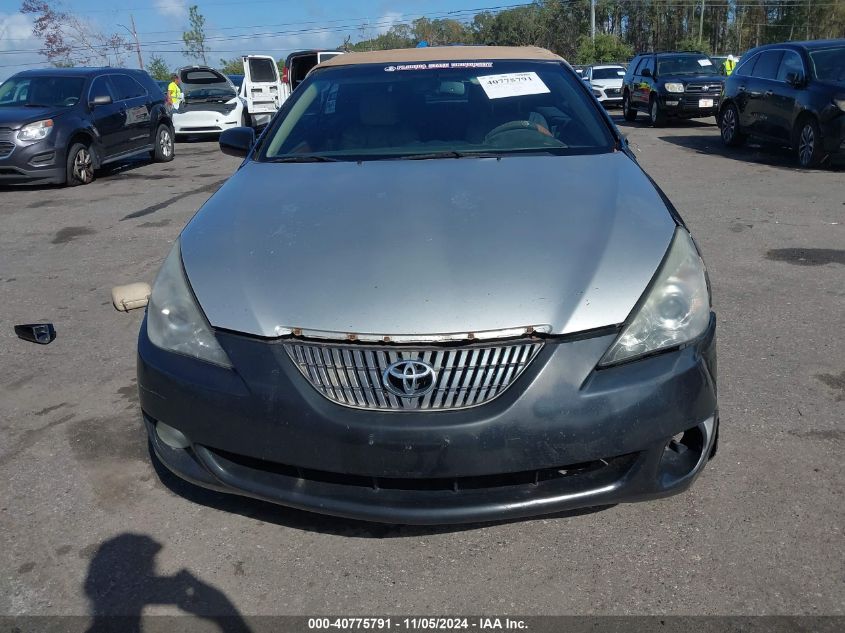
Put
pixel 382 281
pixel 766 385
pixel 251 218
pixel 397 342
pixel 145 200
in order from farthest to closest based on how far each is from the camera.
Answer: pixel 145 200, pixel 766 385, pixel 251 218, pixel 382 281, pixel 397 342

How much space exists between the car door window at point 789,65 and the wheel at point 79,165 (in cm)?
1030

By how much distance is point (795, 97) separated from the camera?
10.9 metres

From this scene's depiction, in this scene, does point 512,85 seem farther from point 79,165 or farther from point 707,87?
point 707,87

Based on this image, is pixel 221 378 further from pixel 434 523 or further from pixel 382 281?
pixel 434 523

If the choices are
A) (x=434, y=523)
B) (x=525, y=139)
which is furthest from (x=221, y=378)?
(x=525, y=139)

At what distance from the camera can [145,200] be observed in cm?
1019

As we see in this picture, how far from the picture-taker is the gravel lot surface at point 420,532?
2.40m

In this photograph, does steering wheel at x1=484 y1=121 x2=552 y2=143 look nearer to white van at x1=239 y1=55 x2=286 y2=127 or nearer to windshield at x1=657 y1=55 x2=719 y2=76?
windshield at x1=657 y1=55 x2=719 y2=76

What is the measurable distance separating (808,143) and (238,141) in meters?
9.02

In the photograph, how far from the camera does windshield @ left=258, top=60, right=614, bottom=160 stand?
3.76 m

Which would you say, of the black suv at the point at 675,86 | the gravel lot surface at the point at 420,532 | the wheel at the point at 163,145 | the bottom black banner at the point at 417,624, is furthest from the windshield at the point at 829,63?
the wheel at the point at 163,145

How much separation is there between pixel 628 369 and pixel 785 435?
1.36 metres

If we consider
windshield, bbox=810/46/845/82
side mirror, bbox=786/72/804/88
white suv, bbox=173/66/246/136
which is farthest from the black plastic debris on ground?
white suv, bbox=173/66/246/136

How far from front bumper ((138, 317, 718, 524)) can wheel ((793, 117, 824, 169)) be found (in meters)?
Result: 9.34
